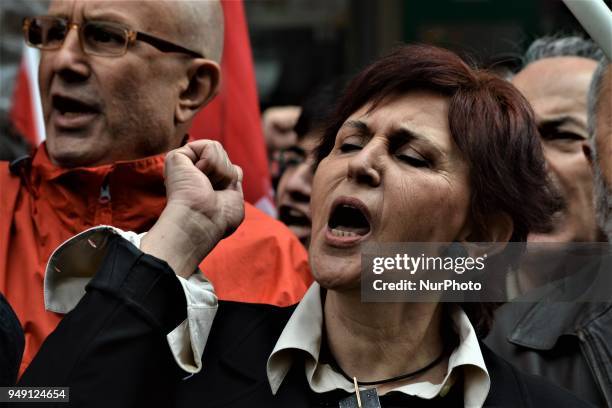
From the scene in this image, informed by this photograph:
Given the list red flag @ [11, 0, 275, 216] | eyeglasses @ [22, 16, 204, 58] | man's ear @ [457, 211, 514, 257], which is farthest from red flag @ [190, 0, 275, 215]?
man's ear @ [457, 211, 514, 257]

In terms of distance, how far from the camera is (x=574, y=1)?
231cm

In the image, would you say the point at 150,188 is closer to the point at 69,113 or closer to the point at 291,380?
the point at 69,113

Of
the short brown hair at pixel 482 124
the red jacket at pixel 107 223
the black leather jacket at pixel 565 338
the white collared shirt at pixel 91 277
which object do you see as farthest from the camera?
the red jacket at pixel 107 223

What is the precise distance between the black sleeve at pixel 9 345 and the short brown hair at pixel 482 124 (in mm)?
1008

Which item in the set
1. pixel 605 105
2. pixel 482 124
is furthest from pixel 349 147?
pixel 605 105

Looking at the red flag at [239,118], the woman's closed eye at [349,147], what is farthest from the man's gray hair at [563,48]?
the woman's closed eye at [349,147]

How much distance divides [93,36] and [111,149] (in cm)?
31

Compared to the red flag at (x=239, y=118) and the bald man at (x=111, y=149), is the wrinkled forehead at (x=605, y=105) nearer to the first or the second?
the bald man at (x=111, y=149)

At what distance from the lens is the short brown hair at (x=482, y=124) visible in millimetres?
2688

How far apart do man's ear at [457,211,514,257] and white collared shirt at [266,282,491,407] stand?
211 millimetres

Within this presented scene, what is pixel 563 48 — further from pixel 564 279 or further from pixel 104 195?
pixel 104 195

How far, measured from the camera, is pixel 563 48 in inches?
170

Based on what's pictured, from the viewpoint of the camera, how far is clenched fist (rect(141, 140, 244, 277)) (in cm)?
252

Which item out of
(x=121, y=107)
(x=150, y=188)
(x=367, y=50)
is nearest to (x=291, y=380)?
(x=150, y=188)
